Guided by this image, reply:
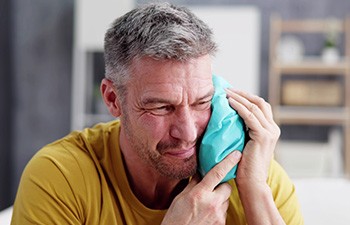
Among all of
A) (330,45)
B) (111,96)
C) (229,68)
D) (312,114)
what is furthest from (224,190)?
(330,45)

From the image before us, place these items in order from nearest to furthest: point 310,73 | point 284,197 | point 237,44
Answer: point 284,197
point 237,44
point 310,73

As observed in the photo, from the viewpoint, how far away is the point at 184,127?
1258 mm

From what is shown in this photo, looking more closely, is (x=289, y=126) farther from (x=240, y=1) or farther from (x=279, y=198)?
(x=279, y=198)

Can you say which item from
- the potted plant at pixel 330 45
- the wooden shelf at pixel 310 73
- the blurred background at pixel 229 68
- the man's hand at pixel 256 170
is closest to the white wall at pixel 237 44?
the blurred background at pixel 229 68

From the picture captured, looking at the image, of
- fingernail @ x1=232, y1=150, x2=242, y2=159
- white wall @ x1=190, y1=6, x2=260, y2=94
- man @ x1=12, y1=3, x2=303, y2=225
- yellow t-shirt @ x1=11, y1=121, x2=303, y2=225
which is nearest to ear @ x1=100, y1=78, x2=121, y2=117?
man @ x1=12, y1=3, x2=303, y2=225

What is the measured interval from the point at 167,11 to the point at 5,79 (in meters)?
3.40

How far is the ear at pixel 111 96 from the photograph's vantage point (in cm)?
145

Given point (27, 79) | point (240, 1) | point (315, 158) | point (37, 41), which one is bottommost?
point (315, 158)

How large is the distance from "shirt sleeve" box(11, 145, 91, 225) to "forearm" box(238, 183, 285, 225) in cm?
41

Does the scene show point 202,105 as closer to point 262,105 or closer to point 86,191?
point 262,105

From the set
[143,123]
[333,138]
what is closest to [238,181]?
[143,123]

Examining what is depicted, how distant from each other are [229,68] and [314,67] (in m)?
0.66

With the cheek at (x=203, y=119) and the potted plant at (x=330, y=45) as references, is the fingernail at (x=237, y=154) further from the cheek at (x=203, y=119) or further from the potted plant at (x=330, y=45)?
the potted plant at (x=330, y=45)

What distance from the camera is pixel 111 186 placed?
145 centimetres
